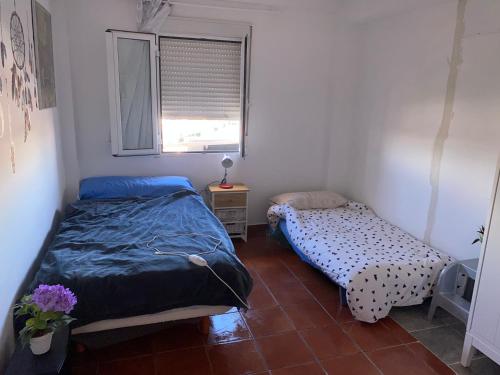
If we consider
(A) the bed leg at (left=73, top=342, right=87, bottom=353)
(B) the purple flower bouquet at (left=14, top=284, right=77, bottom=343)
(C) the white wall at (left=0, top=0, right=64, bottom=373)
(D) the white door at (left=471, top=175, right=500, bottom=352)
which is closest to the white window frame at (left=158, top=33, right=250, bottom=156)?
(C) the white wall at (left=0, top=0, right=64, bottom=373)

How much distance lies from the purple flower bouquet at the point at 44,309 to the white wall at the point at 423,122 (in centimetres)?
275

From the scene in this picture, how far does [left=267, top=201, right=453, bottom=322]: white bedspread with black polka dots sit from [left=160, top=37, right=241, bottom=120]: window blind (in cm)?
129

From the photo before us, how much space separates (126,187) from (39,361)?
206 centimetres

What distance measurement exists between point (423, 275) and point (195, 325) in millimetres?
1667

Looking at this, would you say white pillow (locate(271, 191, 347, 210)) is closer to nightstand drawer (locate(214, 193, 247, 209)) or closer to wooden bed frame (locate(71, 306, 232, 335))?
nightstand drawer (locate(214, 193, 247, 209))

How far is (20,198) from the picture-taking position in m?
2.06

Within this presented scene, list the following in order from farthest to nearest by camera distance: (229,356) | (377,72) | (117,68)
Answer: (377,72)
(117,68)
(229,356)

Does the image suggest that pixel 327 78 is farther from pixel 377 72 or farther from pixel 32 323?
pixel 32 323

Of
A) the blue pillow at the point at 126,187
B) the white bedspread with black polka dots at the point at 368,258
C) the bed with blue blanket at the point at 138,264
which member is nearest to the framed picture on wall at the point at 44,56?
the blue pillow at the point at 126,187

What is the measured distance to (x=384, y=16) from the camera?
3689 mm

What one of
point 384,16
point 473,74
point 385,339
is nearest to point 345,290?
point 385,339

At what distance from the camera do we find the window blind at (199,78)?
376cm

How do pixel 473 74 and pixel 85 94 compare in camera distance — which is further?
pixel 85 94

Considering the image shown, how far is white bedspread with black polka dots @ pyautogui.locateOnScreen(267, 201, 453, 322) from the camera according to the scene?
2.65m
